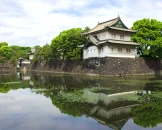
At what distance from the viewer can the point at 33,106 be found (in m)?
14.2

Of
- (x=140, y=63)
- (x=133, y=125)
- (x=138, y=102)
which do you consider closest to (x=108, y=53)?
(x=140, y=63)

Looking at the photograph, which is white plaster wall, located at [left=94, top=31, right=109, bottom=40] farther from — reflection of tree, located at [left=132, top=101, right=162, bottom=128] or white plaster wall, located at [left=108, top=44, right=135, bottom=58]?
reflection of tree, located at [left=132, top=101, right=162, bottom=128]

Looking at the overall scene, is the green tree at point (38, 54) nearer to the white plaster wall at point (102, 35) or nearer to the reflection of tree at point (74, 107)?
the white plaster wall at point (102, 35)

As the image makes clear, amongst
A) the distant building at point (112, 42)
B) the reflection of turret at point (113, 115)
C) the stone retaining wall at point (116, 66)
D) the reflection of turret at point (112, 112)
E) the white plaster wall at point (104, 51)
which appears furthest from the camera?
the distant building at point (112, 42)

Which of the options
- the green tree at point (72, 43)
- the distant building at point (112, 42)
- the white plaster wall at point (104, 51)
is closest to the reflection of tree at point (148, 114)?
the white plaster wall at point (104, 51)

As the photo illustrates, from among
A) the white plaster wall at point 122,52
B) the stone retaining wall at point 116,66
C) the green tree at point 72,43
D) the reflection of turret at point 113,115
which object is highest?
the green tree at point 72,43

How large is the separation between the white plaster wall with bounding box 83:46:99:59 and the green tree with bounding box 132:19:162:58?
334 inches

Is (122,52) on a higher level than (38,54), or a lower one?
lower

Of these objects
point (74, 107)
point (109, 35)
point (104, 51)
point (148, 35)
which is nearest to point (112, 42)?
point (104, 51)

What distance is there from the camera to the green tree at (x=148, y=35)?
43719 mm

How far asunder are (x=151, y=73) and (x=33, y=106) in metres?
34.1

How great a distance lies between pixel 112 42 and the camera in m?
40.3

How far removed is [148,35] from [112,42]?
8.90 metres

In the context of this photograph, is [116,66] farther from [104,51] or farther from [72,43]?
[72,43]
